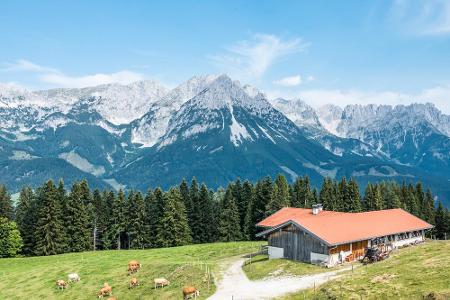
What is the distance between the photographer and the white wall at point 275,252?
66.6 meters

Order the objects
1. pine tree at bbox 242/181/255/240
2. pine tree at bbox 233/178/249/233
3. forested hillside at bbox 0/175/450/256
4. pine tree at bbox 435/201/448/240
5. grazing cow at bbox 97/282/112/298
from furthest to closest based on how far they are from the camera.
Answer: pine tree at bbox 435/201/448/240 → pine tree at bbox 233/178/249/233 → pine tree at bbox 242/181/255/240 → forested hillside at bbox 0/175/450/256 → grazing cow at bbox 97/282/112/298

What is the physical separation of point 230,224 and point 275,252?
4957cm

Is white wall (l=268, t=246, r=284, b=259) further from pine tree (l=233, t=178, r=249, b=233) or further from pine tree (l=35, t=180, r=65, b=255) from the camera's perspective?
pine tree (l=35, t=180, r=65, b=255)

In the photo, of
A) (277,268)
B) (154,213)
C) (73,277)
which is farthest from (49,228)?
(277,268)

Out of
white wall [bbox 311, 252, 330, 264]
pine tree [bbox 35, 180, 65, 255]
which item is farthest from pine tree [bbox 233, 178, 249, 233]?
white wall [bbox 311, 252, 330, 264]

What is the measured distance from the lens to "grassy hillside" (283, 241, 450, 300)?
40.2m

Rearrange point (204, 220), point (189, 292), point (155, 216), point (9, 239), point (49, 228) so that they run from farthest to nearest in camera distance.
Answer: point (204, 220) < point (155, 216) < point (9, 239) < point (49, 228) < point (189, 292)

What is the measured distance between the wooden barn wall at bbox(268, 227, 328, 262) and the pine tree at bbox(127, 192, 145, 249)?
5116cm

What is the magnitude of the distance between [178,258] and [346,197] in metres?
63.4

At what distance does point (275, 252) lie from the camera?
67.8 meters

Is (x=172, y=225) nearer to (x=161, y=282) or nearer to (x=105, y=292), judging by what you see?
(x=105, y=292)

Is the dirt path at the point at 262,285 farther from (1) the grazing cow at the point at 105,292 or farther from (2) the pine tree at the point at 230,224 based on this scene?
(2) the pine tree at the point at 230,224

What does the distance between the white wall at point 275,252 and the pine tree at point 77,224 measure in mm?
55993

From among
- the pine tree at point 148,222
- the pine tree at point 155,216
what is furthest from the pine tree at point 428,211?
the pine tree at point 148,222
